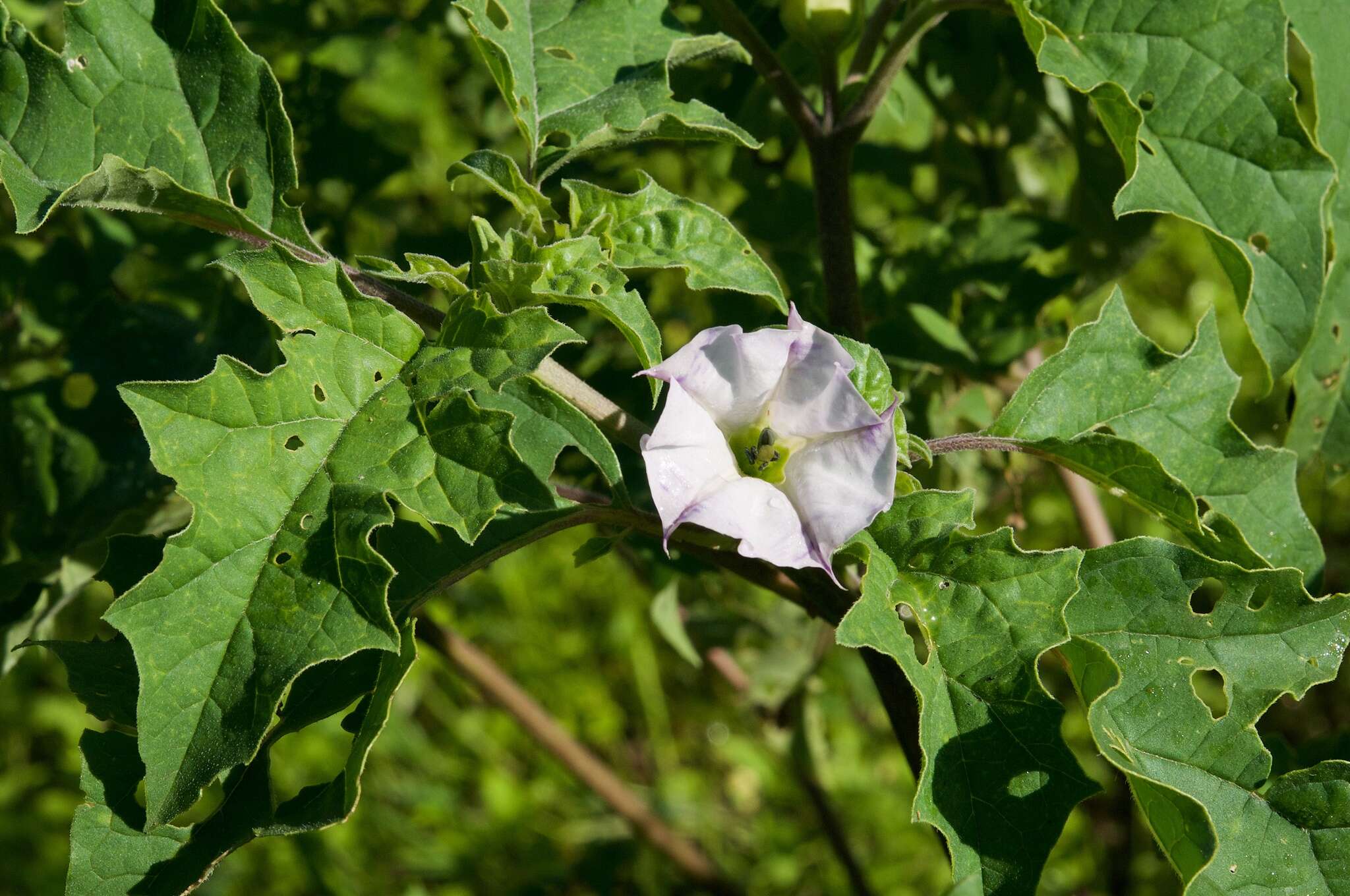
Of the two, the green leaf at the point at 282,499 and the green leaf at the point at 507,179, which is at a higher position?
the green leaf at the point at 507,179

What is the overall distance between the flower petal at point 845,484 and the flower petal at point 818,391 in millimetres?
16

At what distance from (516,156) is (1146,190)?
6.06 ft

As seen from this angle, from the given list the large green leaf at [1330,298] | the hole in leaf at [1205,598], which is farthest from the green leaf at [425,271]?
the hole in leaf at [1205,598]

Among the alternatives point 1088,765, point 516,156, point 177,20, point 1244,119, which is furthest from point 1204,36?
point 1088,765

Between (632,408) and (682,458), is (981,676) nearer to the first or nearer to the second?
(682,458)

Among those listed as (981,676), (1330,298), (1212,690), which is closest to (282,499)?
(981,676)

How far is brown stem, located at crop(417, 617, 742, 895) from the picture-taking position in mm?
2348

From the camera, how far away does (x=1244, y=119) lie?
150 cm

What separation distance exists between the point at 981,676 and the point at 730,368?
406mm

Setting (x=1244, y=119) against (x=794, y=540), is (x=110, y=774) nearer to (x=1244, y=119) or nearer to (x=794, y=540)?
(x=794, y=540)

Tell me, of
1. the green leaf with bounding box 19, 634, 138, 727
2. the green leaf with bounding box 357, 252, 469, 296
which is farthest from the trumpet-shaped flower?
the green leaf with bounding box 19, 634, 138, 727

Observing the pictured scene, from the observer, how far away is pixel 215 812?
1.34 metres

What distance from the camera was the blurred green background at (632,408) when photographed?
2109 mm

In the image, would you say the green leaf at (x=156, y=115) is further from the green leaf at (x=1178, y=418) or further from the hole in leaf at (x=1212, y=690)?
the hole in leaf at (x=1212, y=690)
